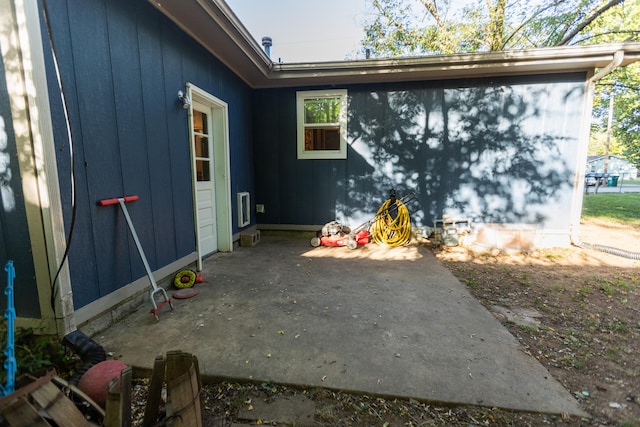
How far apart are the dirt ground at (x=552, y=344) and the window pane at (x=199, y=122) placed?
3.12 meters

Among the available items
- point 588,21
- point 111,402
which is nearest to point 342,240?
point 111,402

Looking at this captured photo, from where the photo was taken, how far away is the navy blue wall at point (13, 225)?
170 cm

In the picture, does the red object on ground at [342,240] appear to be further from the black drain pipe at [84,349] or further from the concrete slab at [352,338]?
the black drain pipe at [84,349]

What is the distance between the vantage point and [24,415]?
3.10 feet

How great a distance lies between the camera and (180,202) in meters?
3.21

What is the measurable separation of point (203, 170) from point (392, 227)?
3153mm

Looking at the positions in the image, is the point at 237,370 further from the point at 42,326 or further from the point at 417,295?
the point at 417,295

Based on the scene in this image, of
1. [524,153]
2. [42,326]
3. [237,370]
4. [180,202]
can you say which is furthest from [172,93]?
[524,153]

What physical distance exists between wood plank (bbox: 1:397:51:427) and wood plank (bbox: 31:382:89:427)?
2.3 inches

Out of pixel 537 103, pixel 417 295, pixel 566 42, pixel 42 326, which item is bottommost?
pixel 417 295

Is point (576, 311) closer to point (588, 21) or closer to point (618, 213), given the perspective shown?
point (618, 213)

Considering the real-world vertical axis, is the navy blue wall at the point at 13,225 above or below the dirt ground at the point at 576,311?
A: above

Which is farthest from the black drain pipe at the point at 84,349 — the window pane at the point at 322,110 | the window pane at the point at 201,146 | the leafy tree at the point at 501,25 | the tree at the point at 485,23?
the tree at the point at 485,23

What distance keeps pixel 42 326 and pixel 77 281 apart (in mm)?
310
